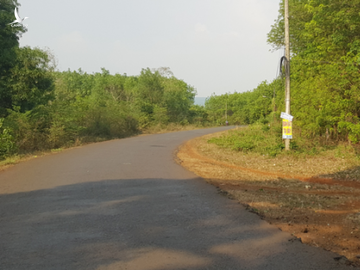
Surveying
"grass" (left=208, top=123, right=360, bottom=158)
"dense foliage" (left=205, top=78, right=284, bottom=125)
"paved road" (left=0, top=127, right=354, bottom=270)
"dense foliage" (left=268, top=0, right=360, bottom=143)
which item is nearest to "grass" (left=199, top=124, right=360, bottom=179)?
"grass" (left=208, top=123, right=360, bottom=158)

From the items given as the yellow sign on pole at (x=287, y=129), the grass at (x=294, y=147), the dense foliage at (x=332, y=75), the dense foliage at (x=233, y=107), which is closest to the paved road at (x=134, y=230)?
the yellow sign on pole at (x=287, y=129)

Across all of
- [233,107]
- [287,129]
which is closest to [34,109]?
[287,129]

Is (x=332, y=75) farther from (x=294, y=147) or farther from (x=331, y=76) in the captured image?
(x=294, y=147)

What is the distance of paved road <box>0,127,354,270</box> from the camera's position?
4.70 metres

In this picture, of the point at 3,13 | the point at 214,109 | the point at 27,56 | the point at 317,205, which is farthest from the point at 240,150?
the point at 214,109

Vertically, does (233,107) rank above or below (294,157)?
above

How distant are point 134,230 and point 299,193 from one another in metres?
5.09

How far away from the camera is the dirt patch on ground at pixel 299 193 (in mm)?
5766

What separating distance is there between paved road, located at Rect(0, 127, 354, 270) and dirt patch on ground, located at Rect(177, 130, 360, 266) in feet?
1.36

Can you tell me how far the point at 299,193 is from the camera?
A: 30.5ft

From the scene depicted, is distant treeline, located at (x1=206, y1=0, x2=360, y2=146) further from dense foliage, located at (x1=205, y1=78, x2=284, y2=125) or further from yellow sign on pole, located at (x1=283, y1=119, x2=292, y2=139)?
dense foliage, located at (x1=205, y1=78, x2=284, y2=125)

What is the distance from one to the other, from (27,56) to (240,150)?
12.7 metres

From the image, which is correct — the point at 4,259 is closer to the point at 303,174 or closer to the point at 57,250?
the point at 57,250

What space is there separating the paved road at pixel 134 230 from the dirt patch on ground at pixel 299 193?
413 mm
